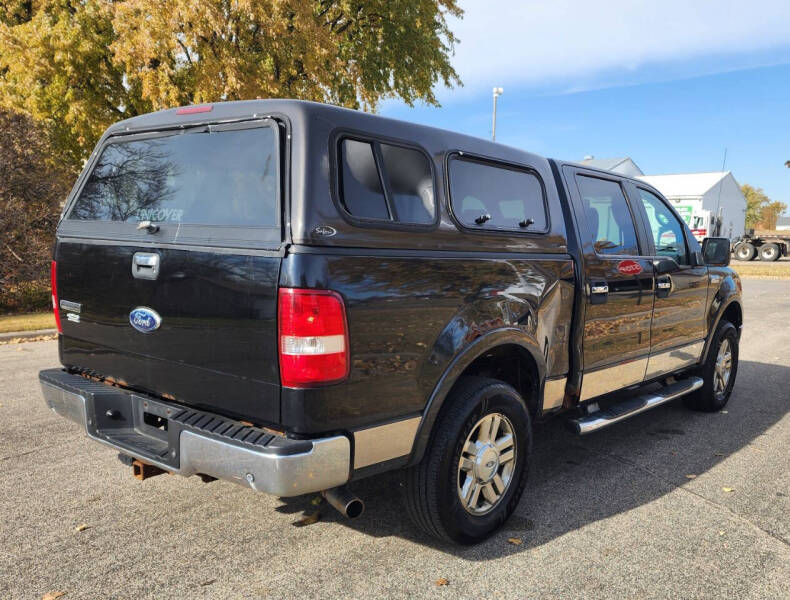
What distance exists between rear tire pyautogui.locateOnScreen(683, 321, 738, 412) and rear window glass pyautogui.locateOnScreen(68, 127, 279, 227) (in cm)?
449

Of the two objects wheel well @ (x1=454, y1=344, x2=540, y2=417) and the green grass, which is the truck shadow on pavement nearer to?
wheel well @ (x1=454, y1=344, x2=540, y2=417)

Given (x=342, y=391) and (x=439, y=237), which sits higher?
(x=439, y=237)

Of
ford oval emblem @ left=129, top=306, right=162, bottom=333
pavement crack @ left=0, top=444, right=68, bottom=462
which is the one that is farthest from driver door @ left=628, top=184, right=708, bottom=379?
pavement crack @ left=0, top=444, right=68, bottom=462

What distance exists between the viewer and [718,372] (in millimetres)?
5785

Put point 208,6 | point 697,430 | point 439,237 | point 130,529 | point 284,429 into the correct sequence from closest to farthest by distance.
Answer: point 284,429 < point 439,237 < point 130,529 < point 697,430 < point 208,6

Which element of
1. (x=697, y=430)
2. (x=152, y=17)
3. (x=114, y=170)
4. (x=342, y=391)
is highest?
(x=152, y=17)

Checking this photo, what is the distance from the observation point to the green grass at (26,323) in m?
9.21

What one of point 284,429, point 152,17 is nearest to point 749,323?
point 284,429

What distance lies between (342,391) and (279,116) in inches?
46.3

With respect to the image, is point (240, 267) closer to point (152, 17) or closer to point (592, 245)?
point (592, 245)

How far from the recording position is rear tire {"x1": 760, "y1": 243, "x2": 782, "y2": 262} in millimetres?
36781

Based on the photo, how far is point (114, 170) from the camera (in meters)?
3.38

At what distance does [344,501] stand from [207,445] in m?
0.62

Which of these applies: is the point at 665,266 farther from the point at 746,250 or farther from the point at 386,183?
the point at 746,250
